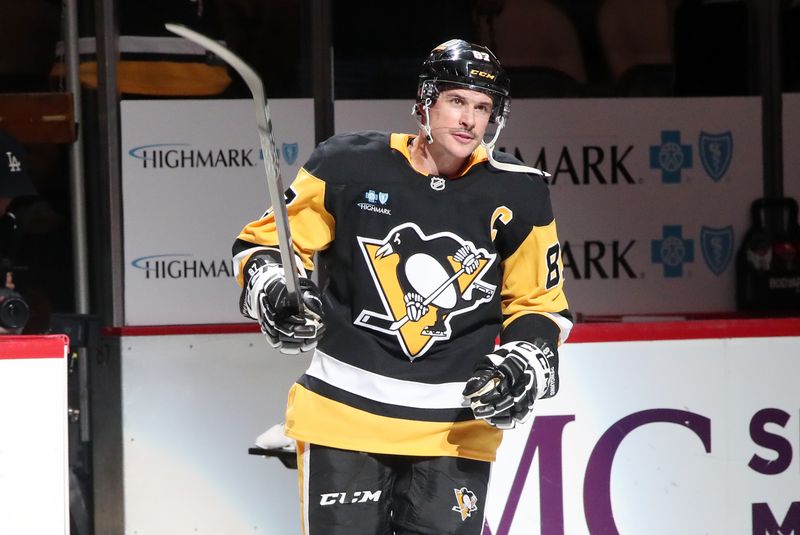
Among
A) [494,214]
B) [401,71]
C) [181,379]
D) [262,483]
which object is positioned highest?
[401,71]

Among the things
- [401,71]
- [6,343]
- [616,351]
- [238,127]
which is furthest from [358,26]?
[6,343]

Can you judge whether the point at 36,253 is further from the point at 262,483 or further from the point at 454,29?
the point at 454,29

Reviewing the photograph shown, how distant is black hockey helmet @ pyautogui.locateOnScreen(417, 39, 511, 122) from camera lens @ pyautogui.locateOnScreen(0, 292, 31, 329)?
1737mm

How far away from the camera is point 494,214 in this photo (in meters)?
2.99

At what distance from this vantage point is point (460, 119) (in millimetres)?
2930

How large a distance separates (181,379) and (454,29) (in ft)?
5.22

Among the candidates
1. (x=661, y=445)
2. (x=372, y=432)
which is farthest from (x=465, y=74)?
(x=661, y=445)

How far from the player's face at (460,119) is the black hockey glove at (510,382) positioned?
0.42 m

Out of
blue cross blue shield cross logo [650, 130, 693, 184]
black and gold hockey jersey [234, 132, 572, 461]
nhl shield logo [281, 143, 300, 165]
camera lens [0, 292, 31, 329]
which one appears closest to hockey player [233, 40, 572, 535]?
black and gold hockey jersey [234, 132, 572, 461]

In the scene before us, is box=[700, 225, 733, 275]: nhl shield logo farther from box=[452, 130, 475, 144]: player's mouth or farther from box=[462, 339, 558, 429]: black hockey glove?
box=[452, 130, 475, 144]: player's mouth

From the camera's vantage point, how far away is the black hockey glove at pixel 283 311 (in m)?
2.73

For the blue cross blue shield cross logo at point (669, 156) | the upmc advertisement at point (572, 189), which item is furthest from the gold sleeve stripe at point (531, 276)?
the blue cross blue shield cross logo at point (669, 156)

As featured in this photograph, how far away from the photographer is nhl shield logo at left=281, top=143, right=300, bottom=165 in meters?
4.88

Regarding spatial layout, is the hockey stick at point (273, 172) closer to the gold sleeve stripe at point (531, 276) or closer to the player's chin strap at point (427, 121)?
the player's chin strap at point (427, 121)
